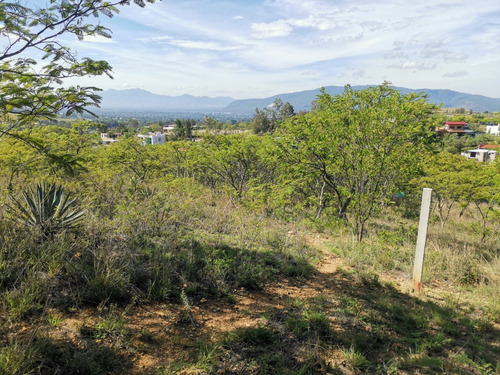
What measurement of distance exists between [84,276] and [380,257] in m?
4.84

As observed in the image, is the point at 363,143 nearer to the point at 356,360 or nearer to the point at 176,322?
the point at 356,360

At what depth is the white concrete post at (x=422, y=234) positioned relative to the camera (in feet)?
13.2

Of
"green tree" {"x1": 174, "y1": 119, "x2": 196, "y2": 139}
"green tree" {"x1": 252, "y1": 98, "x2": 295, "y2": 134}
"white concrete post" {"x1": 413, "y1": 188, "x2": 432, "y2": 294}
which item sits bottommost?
"white concrete post" {"x1": 413, "y1": 188, "x2": 432, "y2": 294}

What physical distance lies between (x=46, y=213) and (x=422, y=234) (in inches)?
208

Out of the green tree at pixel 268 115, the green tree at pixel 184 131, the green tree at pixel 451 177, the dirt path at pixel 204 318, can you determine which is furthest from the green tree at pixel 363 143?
the green tree at pixel 268 115

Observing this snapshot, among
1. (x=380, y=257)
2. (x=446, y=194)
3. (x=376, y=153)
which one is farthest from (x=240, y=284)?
(x=446, y=194)

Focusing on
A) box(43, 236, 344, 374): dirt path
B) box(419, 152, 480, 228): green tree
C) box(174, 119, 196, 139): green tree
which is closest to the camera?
box(43, 236, 344, 374): dirt path

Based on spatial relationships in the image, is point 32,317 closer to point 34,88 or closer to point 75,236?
point 75,236

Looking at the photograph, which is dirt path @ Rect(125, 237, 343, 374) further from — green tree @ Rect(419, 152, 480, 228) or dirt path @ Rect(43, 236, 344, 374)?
green tree @ Rect(419, 152, 480, 228)

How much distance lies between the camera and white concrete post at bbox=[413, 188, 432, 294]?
4016 mm

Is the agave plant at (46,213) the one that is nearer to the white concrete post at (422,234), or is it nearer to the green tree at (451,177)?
the white concrete post at (422,234)

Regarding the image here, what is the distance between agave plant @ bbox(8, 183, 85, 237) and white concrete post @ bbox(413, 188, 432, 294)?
15.6 feet

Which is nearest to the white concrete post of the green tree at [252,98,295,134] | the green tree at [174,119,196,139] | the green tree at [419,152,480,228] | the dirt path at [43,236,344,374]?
the dirt path at [43,236,344,374]

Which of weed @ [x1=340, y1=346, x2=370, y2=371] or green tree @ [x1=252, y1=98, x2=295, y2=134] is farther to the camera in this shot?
green tree @ [x1=252, y1=98, x2=295, y2=134]
